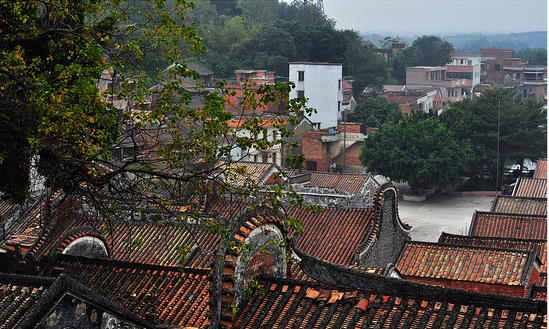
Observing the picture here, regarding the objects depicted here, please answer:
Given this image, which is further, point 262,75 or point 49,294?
point 262,75

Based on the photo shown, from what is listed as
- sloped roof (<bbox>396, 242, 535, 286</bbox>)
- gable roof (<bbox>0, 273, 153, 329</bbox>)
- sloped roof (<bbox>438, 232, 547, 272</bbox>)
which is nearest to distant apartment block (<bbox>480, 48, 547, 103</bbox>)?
sloped roof (<bbox>438, 232, 547, 272</bbox>)

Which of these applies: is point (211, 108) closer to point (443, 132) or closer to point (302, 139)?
point (443, 132)

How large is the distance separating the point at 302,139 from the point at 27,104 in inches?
2002

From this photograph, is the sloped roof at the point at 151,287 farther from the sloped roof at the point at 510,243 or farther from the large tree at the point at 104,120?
the sloped roof at the point at 510,243

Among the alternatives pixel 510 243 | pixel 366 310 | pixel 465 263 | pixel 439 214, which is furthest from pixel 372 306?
pixel 439 214

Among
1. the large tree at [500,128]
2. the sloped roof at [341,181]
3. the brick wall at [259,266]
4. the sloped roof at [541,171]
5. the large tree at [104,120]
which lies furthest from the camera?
the large tree at [500,128]

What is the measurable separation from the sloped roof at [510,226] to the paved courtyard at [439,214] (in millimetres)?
15602

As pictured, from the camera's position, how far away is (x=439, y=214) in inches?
1998

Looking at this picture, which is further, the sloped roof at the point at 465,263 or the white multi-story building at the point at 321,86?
the white multi-story building at the point at 321,86

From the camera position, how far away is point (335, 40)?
286 ft

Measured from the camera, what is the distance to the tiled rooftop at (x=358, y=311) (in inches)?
369

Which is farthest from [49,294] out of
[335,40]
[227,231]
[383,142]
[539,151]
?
[335,40]

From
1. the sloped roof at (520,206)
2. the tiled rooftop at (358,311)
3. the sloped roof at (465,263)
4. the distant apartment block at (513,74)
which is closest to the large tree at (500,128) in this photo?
the sloped roof at (520,206)

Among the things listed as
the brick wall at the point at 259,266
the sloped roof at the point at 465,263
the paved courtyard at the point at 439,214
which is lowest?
the paved courtyard at the point at 439,214
